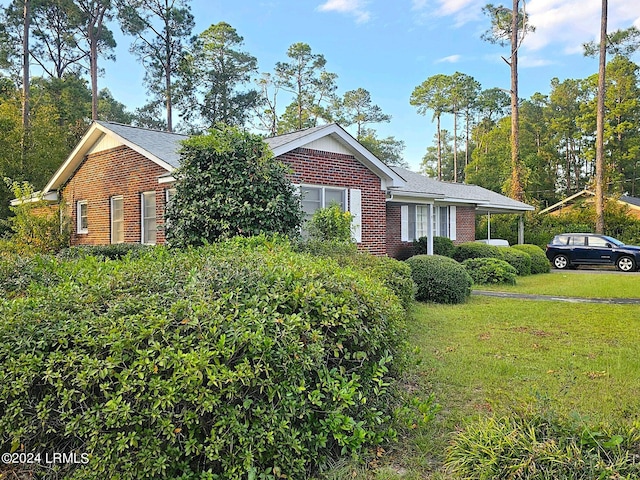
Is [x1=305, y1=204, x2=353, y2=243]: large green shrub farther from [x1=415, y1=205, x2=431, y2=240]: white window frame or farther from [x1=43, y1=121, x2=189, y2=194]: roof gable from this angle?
[x1=415, y1=205, x2=431, y2=240]: white window frame

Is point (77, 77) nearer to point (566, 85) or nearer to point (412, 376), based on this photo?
point (412, 376)

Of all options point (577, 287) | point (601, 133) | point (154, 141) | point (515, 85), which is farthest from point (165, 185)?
point (601, 133)

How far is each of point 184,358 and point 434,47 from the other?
67.9ft

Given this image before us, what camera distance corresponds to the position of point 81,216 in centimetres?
1532

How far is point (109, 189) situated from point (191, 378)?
505 inches

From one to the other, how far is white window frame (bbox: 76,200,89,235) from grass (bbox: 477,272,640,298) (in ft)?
39.0

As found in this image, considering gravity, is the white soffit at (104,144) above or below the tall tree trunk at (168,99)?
below

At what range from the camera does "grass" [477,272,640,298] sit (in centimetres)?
1095

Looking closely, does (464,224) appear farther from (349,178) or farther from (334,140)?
(334,140)

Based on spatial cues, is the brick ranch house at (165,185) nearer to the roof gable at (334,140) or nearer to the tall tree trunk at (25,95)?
the roof gable at (334,140)

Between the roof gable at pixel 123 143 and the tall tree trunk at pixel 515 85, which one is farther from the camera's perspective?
the tall tree trunk at pixel 515 85

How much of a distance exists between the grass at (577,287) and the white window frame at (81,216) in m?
11.9

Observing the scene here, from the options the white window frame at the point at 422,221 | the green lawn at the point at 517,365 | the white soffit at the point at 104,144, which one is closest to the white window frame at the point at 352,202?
the green lawn at the point at 517,365

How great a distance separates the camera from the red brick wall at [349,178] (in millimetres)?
11445
